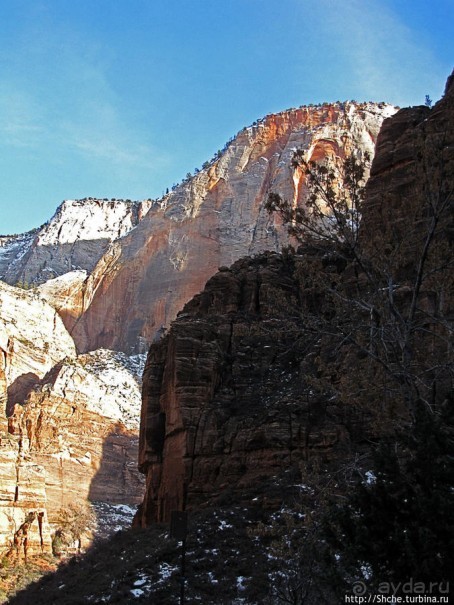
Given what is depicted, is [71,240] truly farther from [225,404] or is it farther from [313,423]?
[313,423]

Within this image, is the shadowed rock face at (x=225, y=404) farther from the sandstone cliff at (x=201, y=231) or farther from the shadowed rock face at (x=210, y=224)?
the shadowed rock face at (x=210, y=224)

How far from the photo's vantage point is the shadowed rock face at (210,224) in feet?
320

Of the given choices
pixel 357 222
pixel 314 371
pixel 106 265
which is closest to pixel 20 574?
pixel 314 371

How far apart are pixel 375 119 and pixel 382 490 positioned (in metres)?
97.3

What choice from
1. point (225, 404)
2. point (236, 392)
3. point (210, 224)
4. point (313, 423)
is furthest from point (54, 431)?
point (313, 423)

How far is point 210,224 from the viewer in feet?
332

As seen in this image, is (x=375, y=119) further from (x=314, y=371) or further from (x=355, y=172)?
Result: (x=355, y=172)

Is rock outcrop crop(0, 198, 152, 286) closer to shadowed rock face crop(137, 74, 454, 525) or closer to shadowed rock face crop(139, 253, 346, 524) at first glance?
shadowed rock face crop(139, 253, 346, 524)

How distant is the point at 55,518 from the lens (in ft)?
220

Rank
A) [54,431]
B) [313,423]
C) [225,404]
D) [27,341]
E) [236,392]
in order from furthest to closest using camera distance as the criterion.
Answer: [27,341], [54,431], [236,392], [225,404], [313,423]

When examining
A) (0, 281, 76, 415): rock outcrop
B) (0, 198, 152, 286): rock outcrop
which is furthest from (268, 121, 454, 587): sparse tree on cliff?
(0, 198, 152, 286): rock outcrop

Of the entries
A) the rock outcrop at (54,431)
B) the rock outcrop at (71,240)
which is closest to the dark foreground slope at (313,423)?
the rock outcrop at (54,431)

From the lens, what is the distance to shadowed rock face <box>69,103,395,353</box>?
97.6 metres

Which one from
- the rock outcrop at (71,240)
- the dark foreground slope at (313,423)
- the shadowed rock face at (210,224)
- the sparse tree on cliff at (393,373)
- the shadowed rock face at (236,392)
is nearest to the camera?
the sparse tree on cliff at (393,373)
